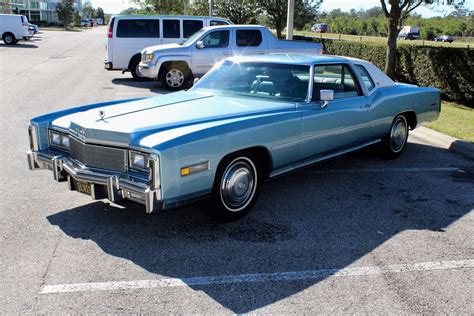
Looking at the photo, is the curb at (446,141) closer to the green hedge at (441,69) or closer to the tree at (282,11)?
the green hedge at (441,69)

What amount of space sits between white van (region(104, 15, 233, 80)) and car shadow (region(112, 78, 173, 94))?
411 millimetres

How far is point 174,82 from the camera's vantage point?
13805 mm

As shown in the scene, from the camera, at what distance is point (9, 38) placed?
108 feet

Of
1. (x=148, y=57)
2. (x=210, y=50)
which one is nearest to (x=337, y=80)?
(x=210, y=50)

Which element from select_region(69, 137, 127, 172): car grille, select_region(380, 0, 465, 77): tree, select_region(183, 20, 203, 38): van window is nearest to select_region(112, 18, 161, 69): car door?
select_region(183, 20, 203, 38): van window

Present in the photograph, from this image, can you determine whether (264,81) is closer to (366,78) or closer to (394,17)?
(366,78)

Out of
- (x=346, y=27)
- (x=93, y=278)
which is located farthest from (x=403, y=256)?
(x=346, y=27)

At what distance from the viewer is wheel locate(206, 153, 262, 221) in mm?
4473

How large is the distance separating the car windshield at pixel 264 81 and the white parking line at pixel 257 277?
2192 mm

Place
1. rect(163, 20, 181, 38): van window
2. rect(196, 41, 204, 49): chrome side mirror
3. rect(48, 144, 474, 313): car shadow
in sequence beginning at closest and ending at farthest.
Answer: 1. rect(48, 144, 474, 313): car shadow
2. rect(196, 41, 204, 49): chrome side mirror
3. rect(163, 20, 181, 38): van window

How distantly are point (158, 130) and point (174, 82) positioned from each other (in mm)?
9827

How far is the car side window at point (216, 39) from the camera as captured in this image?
13.6 m

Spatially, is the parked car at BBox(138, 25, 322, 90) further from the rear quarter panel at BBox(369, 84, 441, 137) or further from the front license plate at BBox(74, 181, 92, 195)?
the front license plate at BBox(74, 181, 92, 195)

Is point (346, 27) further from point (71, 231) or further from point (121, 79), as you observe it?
point (71, 231)
